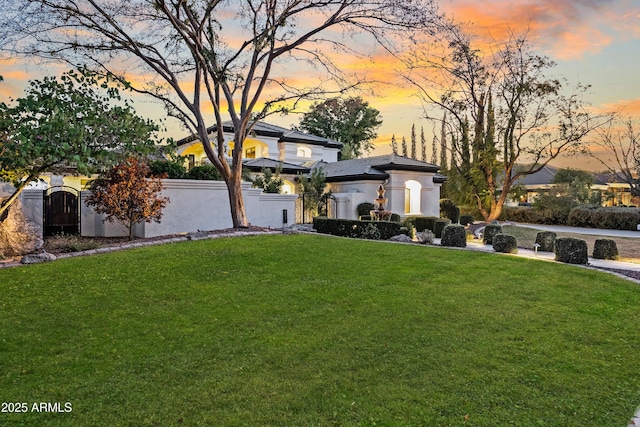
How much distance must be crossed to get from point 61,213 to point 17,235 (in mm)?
3887

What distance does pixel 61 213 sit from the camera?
13.9 m

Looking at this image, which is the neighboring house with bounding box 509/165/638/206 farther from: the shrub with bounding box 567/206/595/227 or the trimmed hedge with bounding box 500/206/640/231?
the shrub with bounding box 567/206/595/227

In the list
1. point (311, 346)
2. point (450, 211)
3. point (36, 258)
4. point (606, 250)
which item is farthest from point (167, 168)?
point (450, 211)

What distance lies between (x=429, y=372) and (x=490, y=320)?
2169 mm

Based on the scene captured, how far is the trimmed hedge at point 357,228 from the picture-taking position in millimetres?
15289

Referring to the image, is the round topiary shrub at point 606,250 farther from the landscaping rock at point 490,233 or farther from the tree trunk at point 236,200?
the tree trunk at point 236,200

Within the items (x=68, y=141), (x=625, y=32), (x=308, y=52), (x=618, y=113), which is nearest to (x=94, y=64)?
(x=68, y=141)

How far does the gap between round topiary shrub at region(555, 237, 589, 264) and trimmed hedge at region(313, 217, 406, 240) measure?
18.5 ft

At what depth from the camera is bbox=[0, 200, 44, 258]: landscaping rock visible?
9.99 meters

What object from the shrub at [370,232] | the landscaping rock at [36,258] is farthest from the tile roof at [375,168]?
the landscaping rock at [36,258]

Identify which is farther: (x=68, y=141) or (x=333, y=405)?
(x=68, y=141)

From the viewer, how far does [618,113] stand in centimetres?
2666

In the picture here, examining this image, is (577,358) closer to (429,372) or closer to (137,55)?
(429,372)

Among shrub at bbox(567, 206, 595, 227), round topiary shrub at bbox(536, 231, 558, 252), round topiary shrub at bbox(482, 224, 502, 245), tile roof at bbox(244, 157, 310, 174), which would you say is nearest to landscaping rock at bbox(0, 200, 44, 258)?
tile roof at bbox(244, 157, 310, 174)
